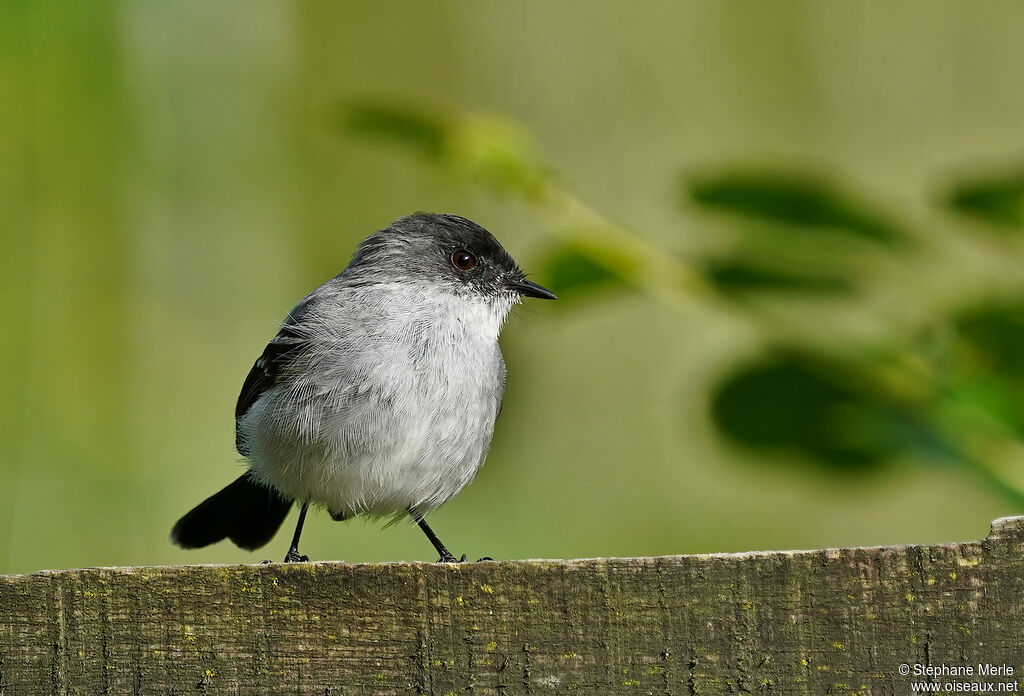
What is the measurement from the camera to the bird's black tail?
355 cm

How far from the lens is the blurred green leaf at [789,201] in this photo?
93.1 inches

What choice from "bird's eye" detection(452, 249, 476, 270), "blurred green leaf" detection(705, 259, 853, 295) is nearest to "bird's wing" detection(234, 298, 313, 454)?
"bird's eye" detection(452, 249, 476, 270)

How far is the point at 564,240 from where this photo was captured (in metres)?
2.68

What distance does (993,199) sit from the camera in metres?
2.33

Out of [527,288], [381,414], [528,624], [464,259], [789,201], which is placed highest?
[464,259]

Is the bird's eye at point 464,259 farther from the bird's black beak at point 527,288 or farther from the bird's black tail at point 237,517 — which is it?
the bird's black tail at point 237,517

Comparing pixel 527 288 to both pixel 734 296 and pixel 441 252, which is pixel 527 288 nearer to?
pixel 441 252

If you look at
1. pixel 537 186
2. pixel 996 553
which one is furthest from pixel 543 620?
pixel 537 186

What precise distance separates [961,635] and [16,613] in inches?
63.8

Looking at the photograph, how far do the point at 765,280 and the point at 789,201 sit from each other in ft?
0.62

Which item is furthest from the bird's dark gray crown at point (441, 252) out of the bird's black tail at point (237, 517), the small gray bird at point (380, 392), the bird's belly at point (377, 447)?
the bird's black tail at point (237, 517)

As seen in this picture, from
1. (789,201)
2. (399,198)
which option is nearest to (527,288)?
(789,201)

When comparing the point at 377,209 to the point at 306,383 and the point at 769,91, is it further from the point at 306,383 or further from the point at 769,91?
the point at 306,383

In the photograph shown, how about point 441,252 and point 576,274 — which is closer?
point 576,274
